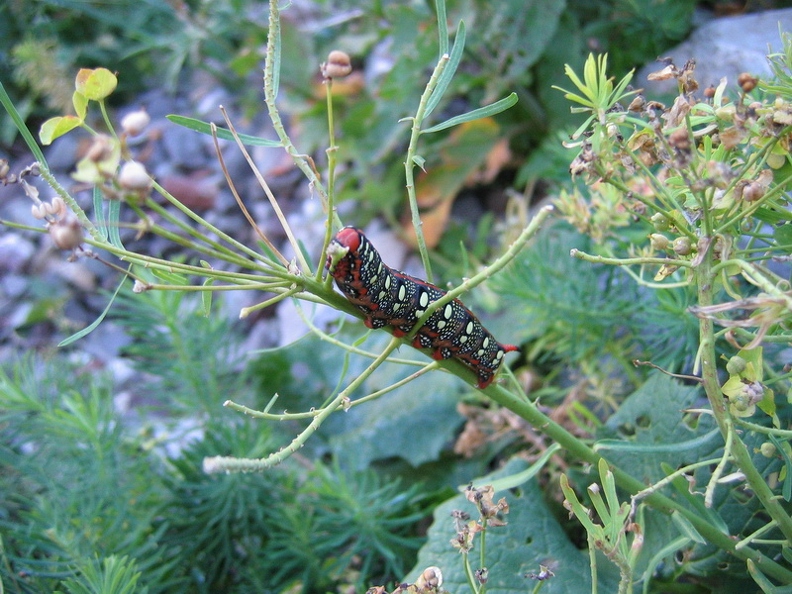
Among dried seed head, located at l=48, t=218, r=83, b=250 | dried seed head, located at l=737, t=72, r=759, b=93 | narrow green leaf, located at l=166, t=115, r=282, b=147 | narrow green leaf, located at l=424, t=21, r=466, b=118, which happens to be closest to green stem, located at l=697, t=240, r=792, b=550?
dried seed head, located at l=737, t=72, r=759, b=93

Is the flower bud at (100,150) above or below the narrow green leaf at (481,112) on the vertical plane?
above

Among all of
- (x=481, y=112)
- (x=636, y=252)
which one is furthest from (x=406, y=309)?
(x=636, y=252)

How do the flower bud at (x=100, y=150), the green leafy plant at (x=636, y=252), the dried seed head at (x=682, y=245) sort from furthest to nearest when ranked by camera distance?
the dried seed head at (x=682, y=245) < the green leafy plant at (x=636, y=252) < the flower bud at (x=100, y=150)

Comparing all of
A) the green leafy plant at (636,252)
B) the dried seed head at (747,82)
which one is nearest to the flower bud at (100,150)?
the green leafy plant at (636,252)

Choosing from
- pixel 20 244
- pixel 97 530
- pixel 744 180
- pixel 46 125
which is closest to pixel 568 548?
pixel 744 180

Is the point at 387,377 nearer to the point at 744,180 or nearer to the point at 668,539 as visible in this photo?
the point at 668,539

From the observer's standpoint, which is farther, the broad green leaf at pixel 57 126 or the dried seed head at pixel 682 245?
the dried seed head at pixel 682 245

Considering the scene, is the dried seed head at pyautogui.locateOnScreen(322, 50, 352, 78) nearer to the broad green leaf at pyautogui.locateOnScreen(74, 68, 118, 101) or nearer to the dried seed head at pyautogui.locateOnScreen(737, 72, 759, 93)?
the broad green leaf at pyautogui.locateOnScreen(74, 68, 118, 101)

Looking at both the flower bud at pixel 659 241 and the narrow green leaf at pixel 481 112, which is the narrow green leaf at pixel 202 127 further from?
the flower bud at pixel 659 241
